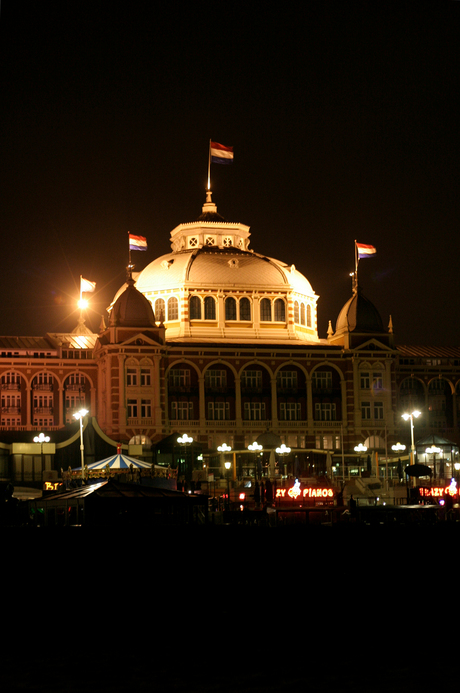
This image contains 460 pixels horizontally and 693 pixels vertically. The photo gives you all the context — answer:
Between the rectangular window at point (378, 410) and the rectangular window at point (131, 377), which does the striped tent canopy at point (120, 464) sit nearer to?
the rectangular window at point (131, 377)

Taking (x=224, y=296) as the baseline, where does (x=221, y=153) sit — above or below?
above

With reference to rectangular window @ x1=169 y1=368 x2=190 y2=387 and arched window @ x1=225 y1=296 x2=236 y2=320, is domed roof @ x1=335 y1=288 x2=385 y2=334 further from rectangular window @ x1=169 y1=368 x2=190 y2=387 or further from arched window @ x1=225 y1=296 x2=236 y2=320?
rectangular window @ x1=169 y1=368 x2=190 y2=387

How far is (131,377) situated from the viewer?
3979 inches

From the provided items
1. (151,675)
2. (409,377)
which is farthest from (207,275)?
(151,675)

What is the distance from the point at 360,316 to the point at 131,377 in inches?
903

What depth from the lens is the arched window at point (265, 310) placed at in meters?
110

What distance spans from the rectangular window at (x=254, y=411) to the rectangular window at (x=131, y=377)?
10.9 metres

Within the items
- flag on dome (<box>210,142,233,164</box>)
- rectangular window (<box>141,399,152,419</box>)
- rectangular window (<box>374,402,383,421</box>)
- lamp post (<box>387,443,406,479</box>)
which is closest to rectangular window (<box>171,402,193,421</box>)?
rectangular window (<box>141,399,152,419</box>)

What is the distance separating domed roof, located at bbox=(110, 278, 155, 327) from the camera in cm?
10250

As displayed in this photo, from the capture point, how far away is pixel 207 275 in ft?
358

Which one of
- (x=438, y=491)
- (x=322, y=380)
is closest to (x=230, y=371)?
(x=322, y=380)

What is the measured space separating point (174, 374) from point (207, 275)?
1097 cm

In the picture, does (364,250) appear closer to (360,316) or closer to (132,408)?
(360,316)

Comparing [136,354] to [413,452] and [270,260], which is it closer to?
[270,260]
